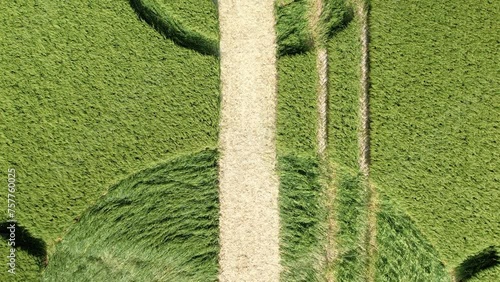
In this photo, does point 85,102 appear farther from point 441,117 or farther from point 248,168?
point 441,117

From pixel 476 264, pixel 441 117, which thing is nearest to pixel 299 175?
pixel 441 117

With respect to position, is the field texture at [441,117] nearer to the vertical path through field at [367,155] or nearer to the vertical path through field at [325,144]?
the vertical path through field at [367,155]

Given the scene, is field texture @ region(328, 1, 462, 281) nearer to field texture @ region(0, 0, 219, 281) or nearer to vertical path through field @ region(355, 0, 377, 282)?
vertical path through field @ region(355, 0, 377, 282)

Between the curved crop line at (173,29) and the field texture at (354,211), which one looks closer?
the field texture at (354,211)

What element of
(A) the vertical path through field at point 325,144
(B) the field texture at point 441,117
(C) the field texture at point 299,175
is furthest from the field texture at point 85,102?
(B) the field texture at point 441,117

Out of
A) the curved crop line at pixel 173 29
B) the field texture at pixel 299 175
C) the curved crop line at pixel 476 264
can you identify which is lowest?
the curved crop line at pixel 476 264

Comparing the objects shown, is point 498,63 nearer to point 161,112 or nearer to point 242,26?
point 242,26

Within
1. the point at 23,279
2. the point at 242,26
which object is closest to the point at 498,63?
the point at 242,26
